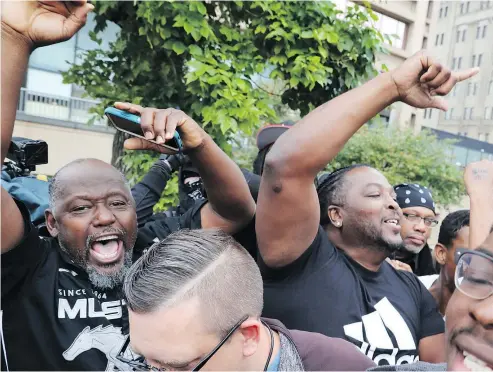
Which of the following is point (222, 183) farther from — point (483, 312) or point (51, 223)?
point (483, 312)

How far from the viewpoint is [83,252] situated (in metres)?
2.43

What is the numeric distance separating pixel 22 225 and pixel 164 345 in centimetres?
87

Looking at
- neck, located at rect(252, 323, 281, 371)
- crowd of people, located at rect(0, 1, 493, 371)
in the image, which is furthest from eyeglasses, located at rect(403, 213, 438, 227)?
neck, located at rect(252, 323, 281, 371)

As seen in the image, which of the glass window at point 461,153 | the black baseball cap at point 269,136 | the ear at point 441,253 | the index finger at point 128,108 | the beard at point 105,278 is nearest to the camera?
the index finger at point 128,108

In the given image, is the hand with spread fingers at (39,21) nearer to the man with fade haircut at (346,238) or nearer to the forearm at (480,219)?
the man with fade haircut at (346,238)

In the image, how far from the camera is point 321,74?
494 cm

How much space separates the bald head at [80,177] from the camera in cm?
253

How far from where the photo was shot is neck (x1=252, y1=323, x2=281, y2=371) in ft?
5.28

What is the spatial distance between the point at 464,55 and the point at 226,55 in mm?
33326

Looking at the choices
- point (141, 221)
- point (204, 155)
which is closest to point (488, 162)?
point (204, 155)

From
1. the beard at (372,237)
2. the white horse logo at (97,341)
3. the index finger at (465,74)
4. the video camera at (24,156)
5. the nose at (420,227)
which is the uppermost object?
the index finger at (465,74)

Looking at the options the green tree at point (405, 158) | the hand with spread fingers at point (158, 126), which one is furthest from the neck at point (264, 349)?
the green tree at point (405, 158)

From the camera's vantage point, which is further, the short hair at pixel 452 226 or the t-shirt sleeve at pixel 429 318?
the short hair at pixel 452 226

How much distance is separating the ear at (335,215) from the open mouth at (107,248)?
963 millimetres
